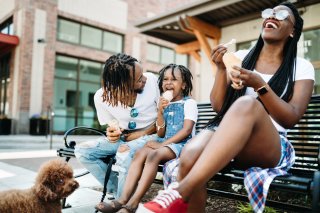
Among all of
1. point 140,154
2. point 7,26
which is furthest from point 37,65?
point 140,154

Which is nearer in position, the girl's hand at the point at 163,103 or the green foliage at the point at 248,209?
the girl's hand at the point at 163,103

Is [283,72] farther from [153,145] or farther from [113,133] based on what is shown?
[113,133]

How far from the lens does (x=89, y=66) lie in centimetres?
1686

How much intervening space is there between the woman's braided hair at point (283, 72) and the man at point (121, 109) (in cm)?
77

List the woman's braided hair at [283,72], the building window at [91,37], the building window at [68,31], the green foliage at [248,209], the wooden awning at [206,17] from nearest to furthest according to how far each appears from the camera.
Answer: the woman's braided hair at [283,72] → the green foliage at [248,209] → the wooden awning at [206,17] → the building window at [68,31] → the building window at [91,37]

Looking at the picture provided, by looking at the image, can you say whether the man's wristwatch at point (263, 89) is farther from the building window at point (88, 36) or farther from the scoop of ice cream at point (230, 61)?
the building window at point (88, 36)

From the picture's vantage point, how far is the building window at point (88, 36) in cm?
1593

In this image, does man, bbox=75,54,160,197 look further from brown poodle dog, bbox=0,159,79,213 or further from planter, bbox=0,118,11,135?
planter, bbox=0,118,11,135

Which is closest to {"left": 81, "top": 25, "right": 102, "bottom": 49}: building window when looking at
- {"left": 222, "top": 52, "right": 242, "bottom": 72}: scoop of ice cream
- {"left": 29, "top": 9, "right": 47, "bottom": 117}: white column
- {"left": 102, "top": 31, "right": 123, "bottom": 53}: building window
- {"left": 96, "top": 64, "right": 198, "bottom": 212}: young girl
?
{"left": 102, "top": 31, "right": 123, "bottom": 53}: building window

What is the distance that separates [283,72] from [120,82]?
1338mm

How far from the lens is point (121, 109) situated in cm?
287

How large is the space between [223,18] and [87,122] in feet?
35.6

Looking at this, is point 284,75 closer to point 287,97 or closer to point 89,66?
point 287,97

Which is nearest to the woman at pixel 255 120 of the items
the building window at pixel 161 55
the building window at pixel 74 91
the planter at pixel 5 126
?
the planter at pixel 5 126
